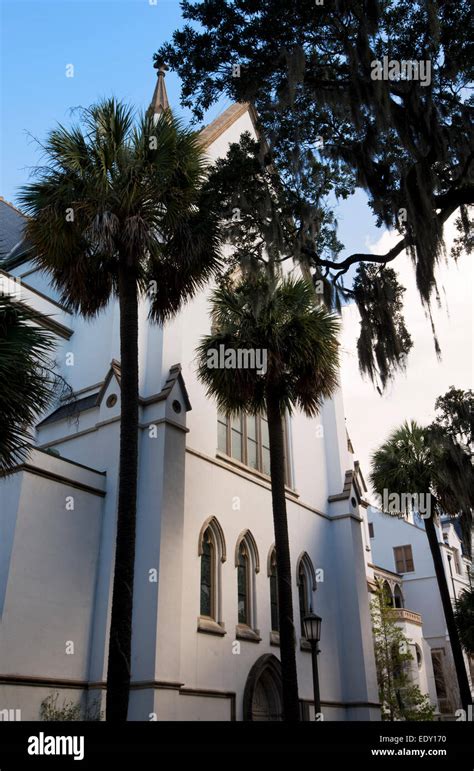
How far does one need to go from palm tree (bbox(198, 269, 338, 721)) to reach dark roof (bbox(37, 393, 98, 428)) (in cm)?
347

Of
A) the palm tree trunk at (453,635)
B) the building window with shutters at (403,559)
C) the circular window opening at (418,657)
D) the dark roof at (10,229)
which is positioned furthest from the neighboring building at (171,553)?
the building window with shutters at (403,559)

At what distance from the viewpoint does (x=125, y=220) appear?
37.1ft

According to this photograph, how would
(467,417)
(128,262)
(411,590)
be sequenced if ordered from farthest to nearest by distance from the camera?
(411,590)
(467,417)
(128,262)

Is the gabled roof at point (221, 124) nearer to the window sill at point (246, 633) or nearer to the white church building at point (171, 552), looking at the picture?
the white church building at point (171, 552)

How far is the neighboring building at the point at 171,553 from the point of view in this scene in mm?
13109

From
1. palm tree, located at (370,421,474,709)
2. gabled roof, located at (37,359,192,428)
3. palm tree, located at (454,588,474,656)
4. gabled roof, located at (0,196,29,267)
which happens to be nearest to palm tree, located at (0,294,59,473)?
gabled roof, located at (37,359,192,428)

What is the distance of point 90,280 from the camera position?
12086 millimetres

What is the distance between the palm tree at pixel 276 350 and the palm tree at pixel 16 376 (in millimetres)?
5803

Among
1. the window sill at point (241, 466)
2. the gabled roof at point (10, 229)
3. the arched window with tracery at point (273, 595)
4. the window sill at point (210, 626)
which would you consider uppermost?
the gabled roof at point (10, 229)

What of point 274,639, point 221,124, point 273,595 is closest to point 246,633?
point 274,639
